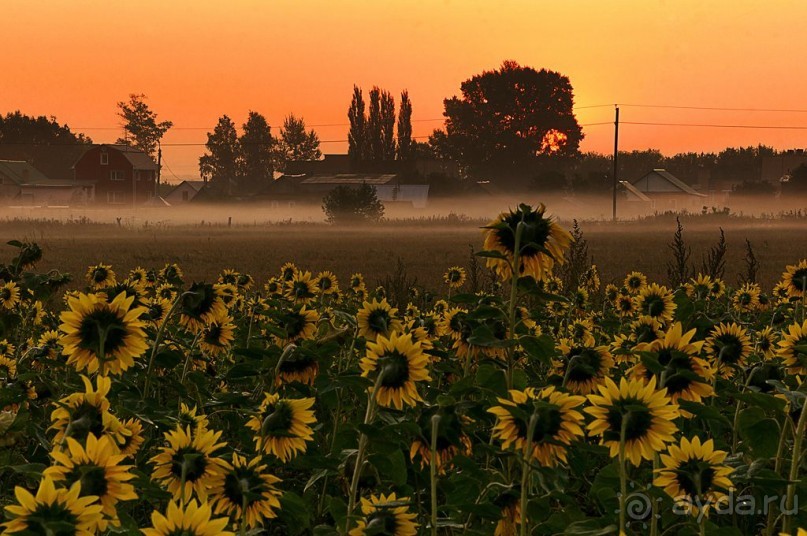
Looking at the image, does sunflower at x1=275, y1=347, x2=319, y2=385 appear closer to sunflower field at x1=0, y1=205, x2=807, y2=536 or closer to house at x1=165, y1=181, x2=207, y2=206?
sunflower field at x1=0, y1=205, x2=807, y2=536

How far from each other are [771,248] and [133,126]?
94.8 m

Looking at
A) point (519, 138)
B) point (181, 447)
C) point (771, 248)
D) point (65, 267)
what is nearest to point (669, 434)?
point (181, 447)

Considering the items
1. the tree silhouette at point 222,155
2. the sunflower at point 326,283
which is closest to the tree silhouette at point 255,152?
the tree silhouette at point 222,155

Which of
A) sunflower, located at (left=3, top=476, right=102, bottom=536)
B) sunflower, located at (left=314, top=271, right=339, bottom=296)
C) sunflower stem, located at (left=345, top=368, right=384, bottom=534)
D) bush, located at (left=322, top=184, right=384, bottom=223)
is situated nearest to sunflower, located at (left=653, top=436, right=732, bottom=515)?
sunflower stem, located at (left=345, top=368, right=384, bottom=534)

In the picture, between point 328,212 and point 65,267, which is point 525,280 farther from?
point 328,212

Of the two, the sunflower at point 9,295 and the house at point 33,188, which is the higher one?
the house at point 33,188

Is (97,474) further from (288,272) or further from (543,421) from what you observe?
(288,272)

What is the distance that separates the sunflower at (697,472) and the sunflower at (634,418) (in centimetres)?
4

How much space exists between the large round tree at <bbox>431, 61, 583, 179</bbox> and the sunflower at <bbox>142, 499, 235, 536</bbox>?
326 ft

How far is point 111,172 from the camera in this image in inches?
3875

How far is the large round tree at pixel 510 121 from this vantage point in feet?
331

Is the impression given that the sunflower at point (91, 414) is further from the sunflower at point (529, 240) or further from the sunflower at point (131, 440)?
the sunflower at point (529, 240)

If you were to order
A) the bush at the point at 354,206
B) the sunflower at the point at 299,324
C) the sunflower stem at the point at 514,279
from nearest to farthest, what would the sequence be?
1. the sunflower stem at the point at 514,279
2. the sunflower at the point at 299,324
3. the bush at the point at 354,206

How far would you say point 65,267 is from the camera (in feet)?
70.8
